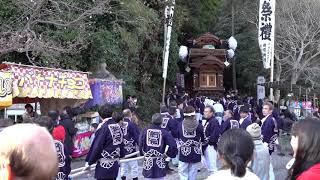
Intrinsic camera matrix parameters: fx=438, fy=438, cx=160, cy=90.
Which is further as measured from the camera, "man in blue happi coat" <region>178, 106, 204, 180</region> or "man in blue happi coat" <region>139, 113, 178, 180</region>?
"man in blue happi coat" <region>178, 106, 204, 180</region>

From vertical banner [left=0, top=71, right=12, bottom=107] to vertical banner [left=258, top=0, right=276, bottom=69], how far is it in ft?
52.1

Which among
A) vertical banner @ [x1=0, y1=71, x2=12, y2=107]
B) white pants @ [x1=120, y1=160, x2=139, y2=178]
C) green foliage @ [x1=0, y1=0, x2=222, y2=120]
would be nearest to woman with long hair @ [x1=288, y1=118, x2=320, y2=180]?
white pants @ [x1=120, y1=160, x2=139, y2=178]

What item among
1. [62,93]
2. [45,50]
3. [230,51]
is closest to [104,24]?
[45,50]

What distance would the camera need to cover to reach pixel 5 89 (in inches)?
339

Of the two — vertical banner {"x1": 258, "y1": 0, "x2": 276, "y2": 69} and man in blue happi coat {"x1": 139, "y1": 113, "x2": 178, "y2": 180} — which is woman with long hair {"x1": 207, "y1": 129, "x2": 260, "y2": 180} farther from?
vertical banner {"x1": 258, "y1": 0, "x2": 276, "y2": 69}

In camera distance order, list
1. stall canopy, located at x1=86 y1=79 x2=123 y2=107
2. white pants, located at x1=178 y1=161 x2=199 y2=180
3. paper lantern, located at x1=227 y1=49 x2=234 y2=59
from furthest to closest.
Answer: paper lantern, located at x1=227 y1=49 x2=234 y2=59
stall canopy, located at x1=86 y1=79 x2=123 y2=107
white pants, located at x1=178 y1=161 x2=199 y2=180

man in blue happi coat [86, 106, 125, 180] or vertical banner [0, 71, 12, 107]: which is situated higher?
vertical banner [0, 71, 12, 107]

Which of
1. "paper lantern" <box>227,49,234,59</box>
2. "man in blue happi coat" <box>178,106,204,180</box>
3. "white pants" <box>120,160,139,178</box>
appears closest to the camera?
"man in blue happi coat" <box>178,106,204,180</box>

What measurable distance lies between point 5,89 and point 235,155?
21.7ft

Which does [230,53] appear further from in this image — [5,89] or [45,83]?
[5,89]

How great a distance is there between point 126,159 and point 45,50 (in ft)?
18.2

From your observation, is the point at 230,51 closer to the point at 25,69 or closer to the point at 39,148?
the point at 25,69

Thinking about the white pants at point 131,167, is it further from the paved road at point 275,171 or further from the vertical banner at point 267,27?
the vertical banner at point 267,27

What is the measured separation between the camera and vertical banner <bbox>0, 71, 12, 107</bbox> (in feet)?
28.0
